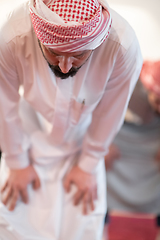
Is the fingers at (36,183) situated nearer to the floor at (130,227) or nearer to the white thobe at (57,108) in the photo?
the white thobe at (57,108)

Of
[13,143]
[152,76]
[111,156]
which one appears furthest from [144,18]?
[13,143]

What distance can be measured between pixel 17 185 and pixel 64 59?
50 cm

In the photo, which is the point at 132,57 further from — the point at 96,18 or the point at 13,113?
the point at 13,113

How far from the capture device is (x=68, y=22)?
0.52 metres

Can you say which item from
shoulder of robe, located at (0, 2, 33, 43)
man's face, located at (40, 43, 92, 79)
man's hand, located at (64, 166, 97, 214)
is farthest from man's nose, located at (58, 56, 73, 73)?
man's hand, located at (64, 166, 97, 214)

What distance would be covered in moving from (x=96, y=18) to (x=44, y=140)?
54cm

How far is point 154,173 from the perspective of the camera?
4.39 feet

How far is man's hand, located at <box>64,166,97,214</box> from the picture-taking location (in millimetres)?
907

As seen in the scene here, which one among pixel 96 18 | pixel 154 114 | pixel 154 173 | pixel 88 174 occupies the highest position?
pixel 96 18

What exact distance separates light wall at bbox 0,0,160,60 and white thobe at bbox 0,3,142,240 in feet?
3.57

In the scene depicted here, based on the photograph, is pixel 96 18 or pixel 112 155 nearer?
pixel 96 18

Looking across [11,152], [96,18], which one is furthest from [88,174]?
[96,18]

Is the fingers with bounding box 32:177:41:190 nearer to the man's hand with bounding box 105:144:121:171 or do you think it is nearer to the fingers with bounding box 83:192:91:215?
the fingers with bounding box 83:192:91:215

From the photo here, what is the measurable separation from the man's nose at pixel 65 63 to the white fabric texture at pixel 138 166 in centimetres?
82
